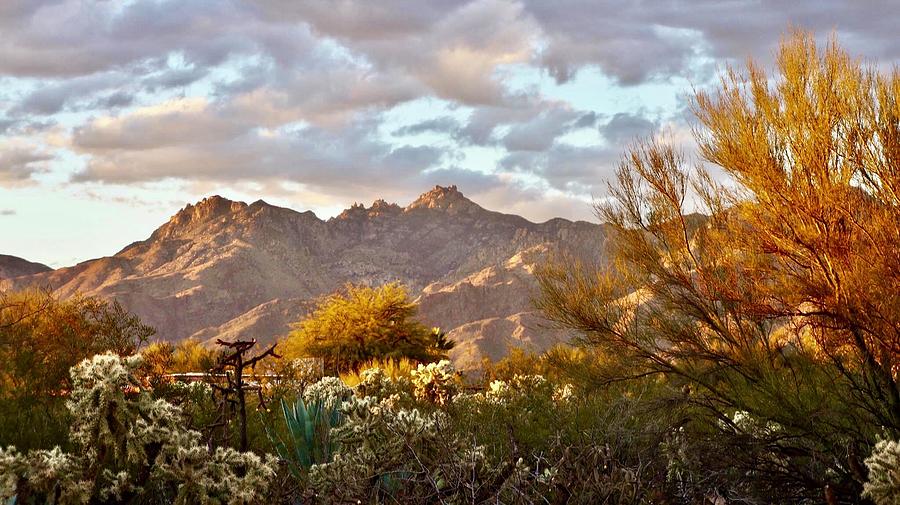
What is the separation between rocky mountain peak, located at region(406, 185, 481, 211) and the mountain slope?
70193 millimetres

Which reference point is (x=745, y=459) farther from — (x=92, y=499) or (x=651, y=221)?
(x=651, y=221)

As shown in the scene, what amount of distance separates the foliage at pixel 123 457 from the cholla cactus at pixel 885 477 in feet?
8.49

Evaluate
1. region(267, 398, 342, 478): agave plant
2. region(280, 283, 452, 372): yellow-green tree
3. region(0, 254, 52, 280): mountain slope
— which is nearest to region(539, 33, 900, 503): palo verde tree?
region(267, 398, 342, 478): agave plant

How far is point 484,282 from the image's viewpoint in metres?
132

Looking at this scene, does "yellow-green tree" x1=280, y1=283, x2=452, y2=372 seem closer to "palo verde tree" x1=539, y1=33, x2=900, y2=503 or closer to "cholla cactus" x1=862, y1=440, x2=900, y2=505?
"palo verde tree" x1=539, y1=33, x2=900, y2=503

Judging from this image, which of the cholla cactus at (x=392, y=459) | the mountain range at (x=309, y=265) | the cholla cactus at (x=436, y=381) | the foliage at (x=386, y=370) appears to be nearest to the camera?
the cholla cactus at (x=392, y=459)

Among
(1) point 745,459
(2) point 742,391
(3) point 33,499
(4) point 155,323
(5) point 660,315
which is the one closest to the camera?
(3) point 33,499

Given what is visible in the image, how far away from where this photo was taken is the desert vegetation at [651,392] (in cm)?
381

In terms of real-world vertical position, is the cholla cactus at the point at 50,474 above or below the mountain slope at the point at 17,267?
below

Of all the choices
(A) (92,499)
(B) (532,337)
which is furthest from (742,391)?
(B) (532,337)

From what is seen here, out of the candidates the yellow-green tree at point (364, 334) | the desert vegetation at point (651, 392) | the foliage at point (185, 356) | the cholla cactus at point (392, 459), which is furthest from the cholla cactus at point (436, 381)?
the foliage at point (185, 356)

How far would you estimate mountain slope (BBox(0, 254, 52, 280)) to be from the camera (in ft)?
529

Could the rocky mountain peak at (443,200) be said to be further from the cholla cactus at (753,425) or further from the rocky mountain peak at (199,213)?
the cholla cactus at (753,425)

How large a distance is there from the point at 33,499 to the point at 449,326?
389ft
